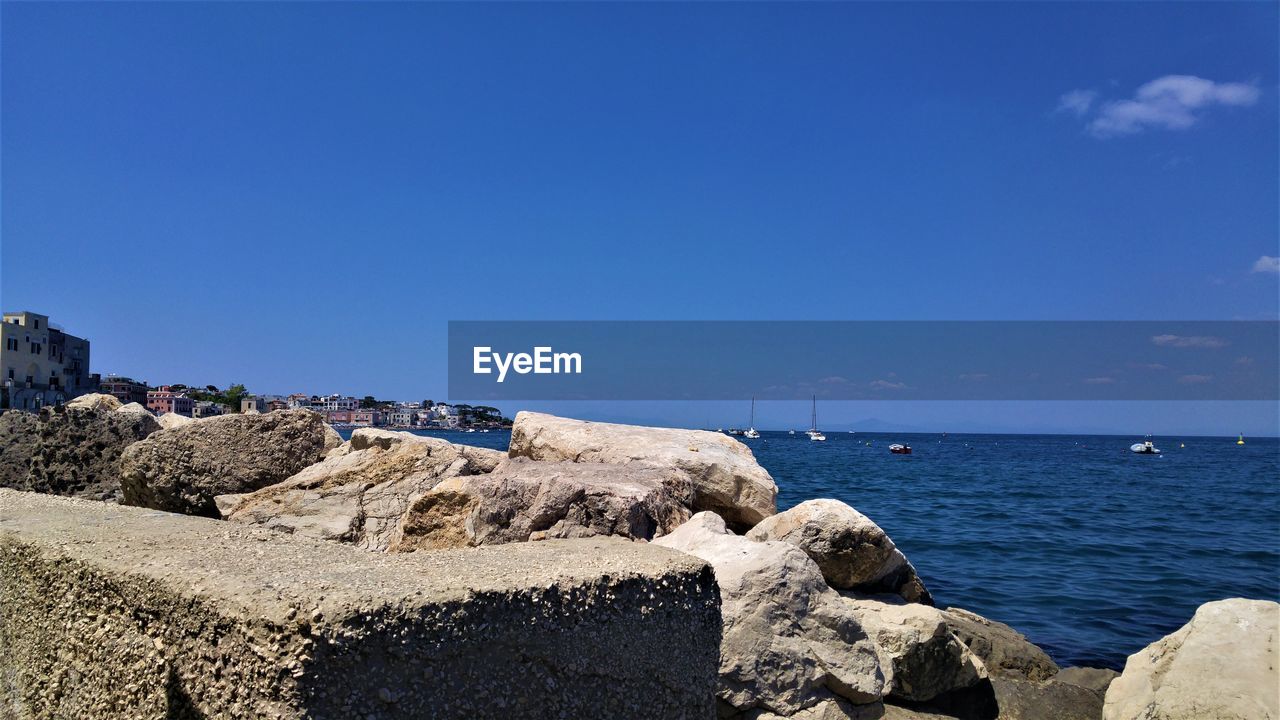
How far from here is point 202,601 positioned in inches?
93.7

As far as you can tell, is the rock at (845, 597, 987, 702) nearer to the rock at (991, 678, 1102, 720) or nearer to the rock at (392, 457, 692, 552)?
the rock at (991, 678, 1102, 720)

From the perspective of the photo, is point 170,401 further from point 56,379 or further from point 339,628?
point 339,628

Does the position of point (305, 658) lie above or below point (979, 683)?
above

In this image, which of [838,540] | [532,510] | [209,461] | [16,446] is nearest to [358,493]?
[209,461]

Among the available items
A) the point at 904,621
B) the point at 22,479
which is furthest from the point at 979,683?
the point at 22,479

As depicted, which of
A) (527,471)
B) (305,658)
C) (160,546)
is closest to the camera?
(305,658)

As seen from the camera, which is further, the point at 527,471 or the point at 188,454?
the point at 188,454

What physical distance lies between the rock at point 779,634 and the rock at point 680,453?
4.69 ft

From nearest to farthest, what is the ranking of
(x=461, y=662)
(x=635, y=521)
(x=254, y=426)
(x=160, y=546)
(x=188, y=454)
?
(x=461, y=662), (x=160, y=546), (x=635, y=521), (x=188, y=454), (x=254, y=426)

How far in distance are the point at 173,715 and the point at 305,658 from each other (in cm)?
69

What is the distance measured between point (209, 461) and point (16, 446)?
8.45ft

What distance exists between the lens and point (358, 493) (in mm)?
5570

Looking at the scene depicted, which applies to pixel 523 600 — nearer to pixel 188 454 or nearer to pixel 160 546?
pixel 160 546

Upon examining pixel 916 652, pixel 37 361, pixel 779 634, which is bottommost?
pixel 916 652
